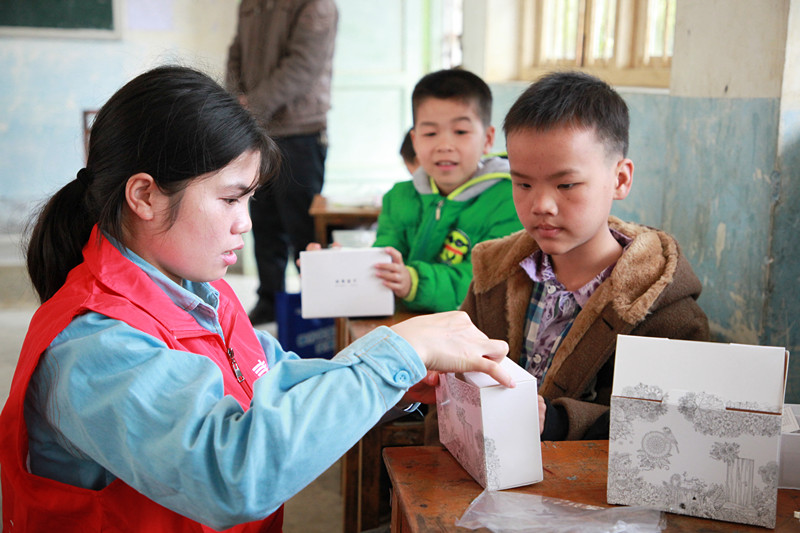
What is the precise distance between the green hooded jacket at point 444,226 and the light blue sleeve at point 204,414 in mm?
1134

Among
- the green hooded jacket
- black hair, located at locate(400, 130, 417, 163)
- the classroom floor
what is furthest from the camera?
black hair, located at locate(400, 130, 417, 163)

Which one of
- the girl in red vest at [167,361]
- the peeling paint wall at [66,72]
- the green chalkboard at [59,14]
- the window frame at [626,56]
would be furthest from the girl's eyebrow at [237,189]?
the green chalkboard at [59,14]

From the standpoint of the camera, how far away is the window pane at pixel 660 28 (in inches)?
104

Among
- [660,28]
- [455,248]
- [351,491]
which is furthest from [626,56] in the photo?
[351,491]

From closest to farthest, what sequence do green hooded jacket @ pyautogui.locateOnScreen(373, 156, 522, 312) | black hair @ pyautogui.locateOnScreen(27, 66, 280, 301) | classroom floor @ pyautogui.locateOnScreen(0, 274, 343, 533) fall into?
black hair @ pyautogui.locateOnScreen(27, 66, 280, 301), green hooded jacket @ pyautogui.locateOnScreen(373, 156, 522, 312), classroom floor @ pyautogui.locateOnScreen(0, 274, 343, 533)

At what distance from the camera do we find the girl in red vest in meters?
0.86

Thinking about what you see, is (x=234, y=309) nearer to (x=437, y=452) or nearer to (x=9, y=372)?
(x=437, y=452)

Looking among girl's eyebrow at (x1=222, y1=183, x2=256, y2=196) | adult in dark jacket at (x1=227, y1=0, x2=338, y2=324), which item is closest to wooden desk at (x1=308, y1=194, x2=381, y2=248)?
adult in dark jacket at (x1=227, y1=0, x2=338, y2=324)

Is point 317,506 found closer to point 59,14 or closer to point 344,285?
point 344,285

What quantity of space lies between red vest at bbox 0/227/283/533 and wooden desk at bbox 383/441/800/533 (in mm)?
267

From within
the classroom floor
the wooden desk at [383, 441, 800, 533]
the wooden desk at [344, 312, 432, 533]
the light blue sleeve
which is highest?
the light blue sleeve

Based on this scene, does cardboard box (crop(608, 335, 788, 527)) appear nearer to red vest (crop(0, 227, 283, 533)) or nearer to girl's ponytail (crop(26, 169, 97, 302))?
red vest (crop(0, 227, 283, 533))

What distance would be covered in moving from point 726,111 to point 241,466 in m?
1.42

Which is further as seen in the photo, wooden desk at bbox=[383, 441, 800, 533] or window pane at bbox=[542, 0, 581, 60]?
window pane at bbox=[542, 0, 581, 60]
